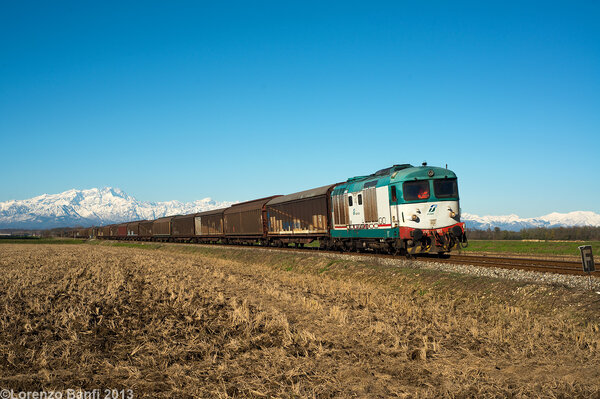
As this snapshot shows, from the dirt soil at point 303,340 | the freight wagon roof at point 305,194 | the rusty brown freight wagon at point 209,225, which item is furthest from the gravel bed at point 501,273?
the rusty brown freight wagon at point 209,225

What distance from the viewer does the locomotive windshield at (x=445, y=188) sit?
21594 mm

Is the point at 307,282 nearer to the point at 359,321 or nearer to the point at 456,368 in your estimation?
the point at 359,321

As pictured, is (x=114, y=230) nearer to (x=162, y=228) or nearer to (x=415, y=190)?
(x=162, y=228)

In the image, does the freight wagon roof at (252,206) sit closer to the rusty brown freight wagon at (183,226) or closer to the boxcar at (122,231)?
the rusty brown freight wagon at (183,226)

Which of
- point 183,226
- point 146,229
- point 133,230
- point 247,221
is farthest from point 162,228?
point 247,221

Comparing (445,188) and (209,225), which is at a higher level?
(445,188)

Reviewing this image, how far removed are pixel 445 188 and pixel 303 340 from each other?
48.4 feet

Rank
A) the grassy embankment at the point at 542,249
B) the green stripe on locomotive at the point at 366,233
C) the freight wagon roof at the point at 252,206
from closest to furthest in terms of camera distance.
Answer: the green stripe on locomotive at the point at 366,233, the grassy embankment at the point at 542,249, the freight wagon roof at the point at 252,206

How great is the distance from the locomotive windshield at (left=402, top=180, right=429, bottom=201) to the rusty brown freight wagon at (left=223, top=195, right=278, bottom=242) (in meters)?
20.3

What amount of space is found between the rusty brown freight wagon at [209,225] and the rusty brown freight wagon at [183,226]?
1.54m

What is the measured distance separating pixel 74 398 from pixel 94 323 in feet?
13.7

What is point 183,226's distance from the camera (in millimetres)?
63969

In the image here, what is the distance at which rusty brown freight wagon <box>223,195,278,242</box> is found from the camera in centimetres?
4053

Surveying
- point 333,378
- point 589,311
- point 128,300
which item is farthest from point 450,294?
point 128,300
